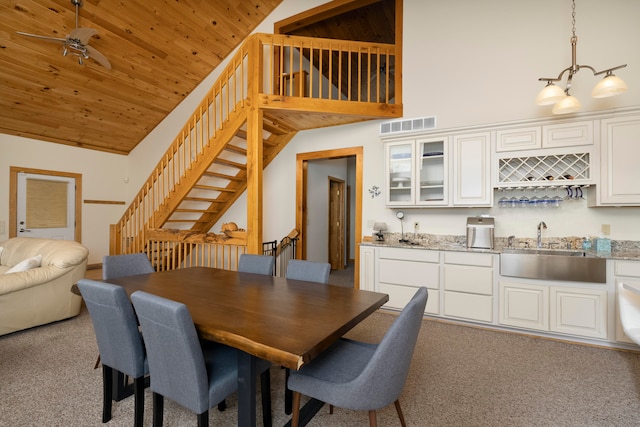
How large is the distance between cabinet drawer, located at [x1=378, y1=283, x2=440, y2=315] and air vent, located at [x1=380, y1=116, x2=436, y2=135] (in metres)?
2.00

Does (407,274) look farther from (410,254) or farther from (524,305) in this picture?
(524,305)

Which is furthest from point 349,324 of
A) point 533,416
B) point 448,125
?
point 448,125

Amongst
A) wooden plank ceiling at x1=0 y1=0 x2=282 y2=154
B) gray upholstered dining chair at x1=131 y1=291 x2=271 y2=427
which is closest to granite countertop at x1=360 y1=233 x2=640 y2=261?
gray upholstered dining chair at x1=131 y1=291 x2=271 y2=427

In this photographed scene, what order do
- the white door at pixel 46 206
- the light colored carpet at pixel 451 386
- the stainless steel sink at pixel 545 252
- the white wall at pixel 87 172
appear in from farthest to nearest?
the white door at pixel 46 206, the white wall at pixel 87 172, the stainless steel sink at pixel 545 252, the light colored carpet at pixel 451 386

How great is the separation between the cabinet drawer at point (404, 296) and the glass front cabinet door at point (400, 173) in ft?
3.50

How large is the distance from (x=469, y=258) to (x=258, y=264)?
2.25 meters

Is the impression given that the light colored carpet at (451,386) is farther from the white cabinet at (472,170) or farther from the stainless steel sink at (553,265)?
the white cabinet at (472,170)

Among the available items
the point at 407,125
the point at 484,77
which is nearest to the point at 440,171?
the point at 407,125

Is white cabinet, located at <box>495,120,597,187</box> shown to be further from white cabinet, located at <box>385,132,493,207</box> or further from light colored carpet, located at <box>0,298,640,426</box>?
light colored carpet, located at <box>0,298,640,426</box>

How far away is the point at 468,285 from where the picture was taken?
3336 mm

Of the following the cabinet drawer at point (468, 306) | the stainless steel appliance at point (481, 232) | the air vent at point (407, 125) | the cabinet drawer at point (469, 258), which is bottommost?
the cabinet drawer at point (468, 306)

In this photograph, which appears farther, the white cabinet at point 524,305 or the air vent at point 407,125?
the air vent at point 407,125

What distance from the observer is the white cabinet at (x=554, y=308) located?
9.28 ft

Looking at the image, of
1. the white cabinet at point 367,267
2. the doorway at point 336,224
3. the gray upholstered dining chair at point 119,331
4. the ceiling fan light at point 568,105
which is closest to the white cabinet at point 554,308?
the white cabinet at point 367,267
